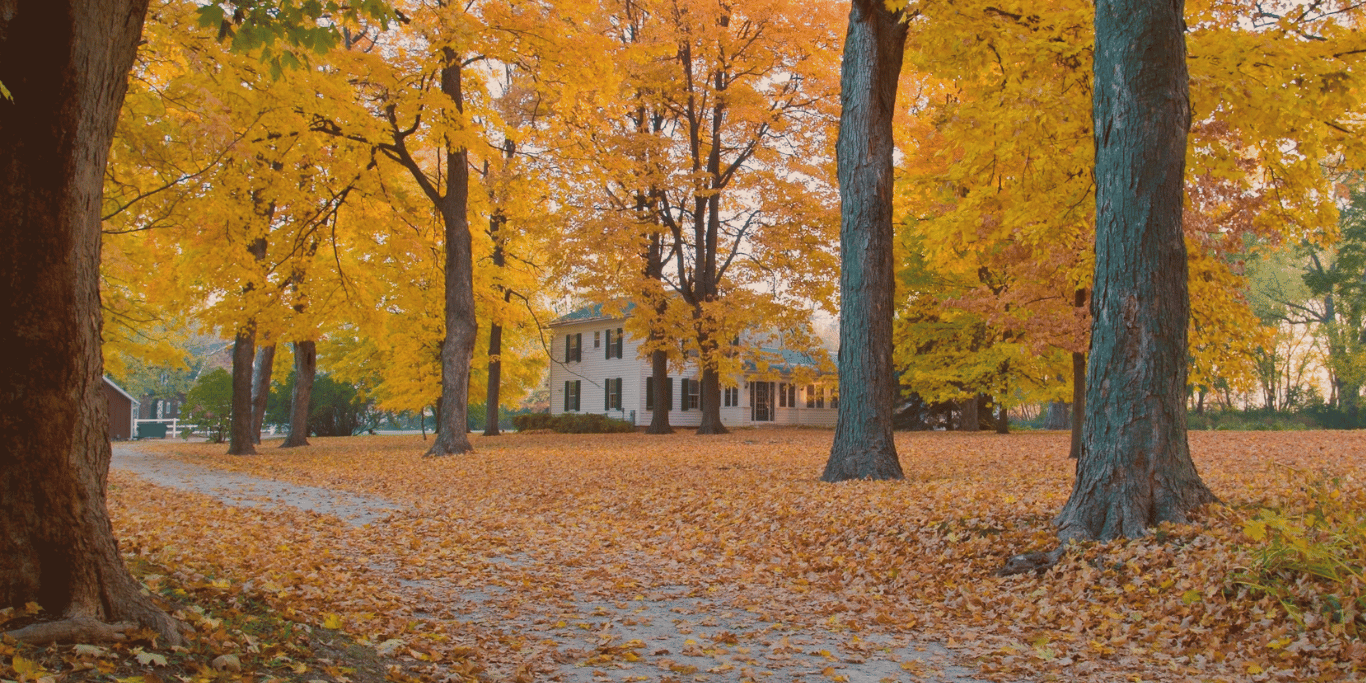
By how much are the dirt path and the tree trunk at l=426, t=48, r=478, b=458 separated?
10.4 metres

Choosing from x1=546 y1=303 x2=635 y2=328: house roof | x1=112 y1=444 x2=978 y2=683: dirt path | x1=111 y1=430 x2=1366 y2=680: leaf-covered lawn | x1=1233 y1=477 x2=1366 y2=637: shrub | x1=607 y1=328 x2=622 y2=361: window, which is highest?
x1=546 y1=303 x2=635 y2=328: house roof

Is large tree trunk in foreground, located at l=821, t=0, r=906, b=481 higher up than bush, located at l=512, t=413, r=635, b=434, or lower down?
higher up

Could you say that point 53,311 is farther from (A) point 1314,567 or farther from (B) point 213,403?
(B) point 213,403

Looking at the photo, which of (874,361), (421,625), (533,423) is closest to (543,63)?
(874,361)

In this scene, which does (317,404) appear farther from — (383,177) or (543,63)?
(543,63)

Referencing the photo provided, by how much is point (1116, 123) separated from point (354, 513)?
28.1 ft

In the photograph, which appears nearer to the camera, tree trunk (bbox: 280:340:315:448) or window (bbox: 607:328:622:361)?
tree trunk (bbox: 280:340:315:448)

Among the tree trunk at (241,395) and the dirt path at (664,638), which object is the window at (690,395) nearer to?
the tree trunk at (241,395)

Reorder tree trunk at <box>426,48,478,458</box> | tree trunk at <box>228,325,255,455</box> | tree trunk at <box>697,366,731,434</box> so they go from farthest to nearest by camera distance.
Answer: tree trunk at <box>697,366,731,434</box>
tree trunk at <box>228,325,255,455</box>
tree trunk at <box>426,48,478,458</box>

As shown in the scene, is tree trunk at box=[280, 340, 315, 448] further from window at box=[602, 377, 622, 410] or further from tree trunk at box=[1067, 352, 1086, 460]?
tree trunk at box=[1067, 352, 1086, 460]

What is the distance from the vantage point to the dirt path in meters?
4.32

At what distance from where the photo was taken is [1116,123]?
6.28 m

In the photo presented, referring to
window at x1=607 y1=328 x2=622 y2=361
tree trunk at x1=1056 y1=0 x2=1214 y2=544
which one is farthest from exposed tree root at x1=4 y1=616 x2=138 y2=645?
window at x1=607 y1=328 x2=622 y2=361

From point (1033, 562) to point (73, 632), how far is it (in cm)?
549
